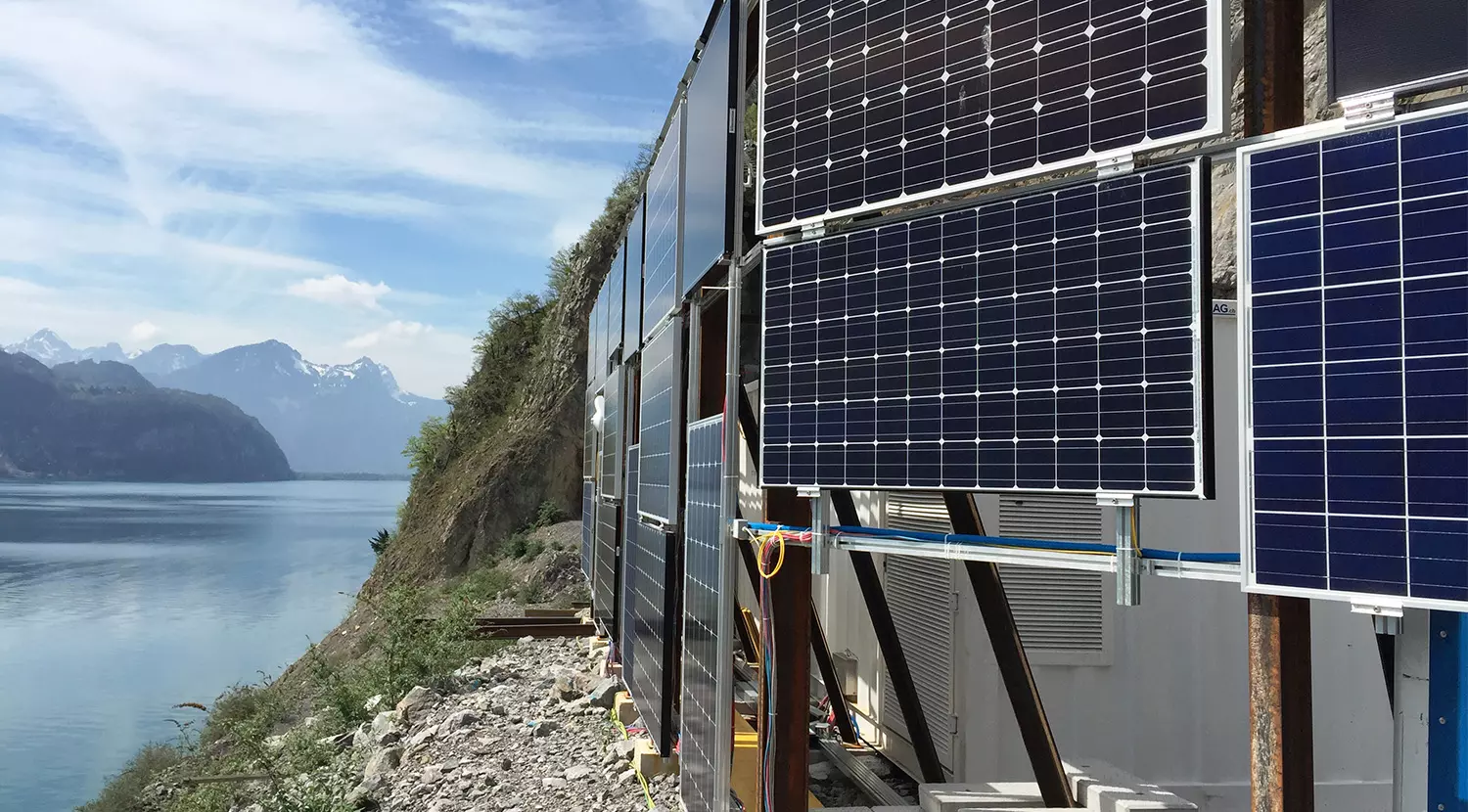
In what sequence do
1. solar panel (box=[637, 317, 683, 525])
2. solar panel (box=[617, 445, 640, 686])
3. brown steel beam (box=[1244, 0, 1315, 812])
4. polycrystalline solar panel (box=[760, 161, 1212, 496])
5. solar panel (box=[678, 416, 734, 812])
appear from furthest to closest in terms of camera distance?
solar panel (box=[617, 445, 640, 686]) < solar panel (box=[637, 317, 683, 525]) < solar panel (box=[678, 416, 734, 812]) < polycrystalline solar panel (box=[760, 161, 1212, 496]) < brown steel beam (box=[1244, 0, 1315, 812])

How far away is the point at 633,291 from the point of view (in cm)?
1090

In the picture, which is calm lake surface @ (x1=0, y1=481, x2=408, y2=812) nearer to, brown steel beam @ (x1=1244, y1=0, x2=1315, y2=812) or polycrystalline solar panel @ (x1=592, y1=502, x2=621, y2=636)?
polycrystalline solar panel @ (x1=592, y1=502, x2=621, y2=636)

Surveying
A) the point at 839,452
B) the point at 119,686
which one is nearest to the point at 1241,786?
the point at 839,452

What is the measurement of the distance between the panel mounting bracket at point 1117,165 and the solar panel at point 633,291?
21.1 feet

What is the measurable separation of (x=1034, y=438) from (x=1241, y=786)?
205 inches

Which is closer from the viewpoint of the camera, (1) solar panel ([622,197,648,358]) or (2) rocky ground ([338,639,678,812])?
(2) rocky ground ([338,639,678,812])

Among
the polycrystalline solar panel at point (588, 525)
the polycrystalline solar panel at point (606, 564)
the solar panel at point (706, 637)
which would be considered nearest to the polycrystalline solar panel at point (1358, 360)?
the solar panel at point (706, 637)

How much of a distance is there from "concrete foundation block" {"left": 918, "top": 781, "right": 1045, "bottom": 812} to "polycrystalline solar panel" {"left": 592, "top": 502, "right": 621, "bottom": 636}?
229 inches

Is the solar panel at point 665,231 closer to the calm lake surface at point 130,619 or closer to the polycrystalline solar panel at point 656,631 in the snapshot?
the polycrystalline solar panel at point 656,631

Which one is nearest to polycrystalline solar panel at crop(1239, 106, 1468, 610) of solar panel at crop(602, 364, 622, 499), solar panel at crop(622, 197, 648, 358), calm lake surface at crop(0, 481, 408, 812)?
solar panel at crop(622, 197, 648, 358)

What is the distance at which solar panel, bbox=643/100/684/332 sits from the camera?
7723 mm

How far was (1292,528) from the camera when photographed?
331cm

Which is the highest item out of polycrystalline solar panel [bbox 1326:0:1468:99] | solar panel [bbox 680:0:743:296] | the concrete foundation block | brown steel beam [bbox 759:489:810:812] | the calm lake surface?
solar panel [bbox 680:0:743:296]

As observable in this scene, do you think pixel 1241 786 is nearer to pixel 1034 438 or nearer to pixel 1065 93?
pixel 1034 438
